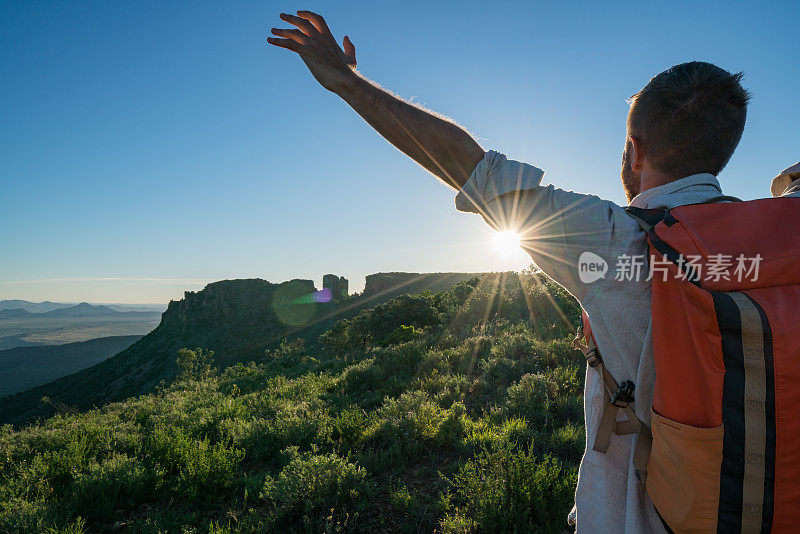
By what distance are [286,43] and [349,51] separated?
229 millimetres

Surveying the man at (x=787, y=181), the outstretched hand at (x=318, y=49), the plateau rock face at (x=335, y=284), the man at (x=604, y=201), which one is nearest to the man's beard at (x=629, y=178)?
the man at (x=604, y=201)

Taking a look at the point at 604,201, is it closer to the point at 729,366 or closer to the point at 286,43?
the point at 729,366

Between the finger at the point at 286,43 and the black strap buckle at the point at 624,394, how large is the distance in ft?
5.17

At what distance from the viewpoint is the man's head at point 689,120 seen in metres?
1.15

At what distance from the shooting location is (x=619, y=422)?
121 centimetres

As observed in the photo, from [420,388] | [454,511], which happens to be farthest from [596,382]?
[420,388]

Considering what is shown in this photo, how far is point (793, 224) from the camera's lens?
3.31 ft

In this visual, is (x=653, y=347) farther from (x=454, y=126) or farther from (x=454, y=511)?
(x=454, y=511)

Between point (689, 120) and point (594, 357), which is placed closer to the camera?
point (689, 120)

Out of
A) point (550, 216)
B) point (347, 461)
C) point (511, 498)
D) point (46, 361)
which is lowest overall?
point (46, 361)

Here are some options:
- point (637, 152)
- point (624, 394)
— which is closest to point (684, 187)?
point (637, 152)

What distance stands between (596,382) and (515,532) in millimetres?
2310

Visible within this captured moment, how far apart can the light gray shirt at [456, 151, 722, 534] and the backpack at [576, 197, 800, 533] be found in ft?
0.40

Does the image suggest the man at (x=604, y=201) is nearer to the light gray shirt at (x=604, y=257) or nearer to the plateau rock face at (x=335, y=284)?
the light gray shirt at (x=604, y=257)
